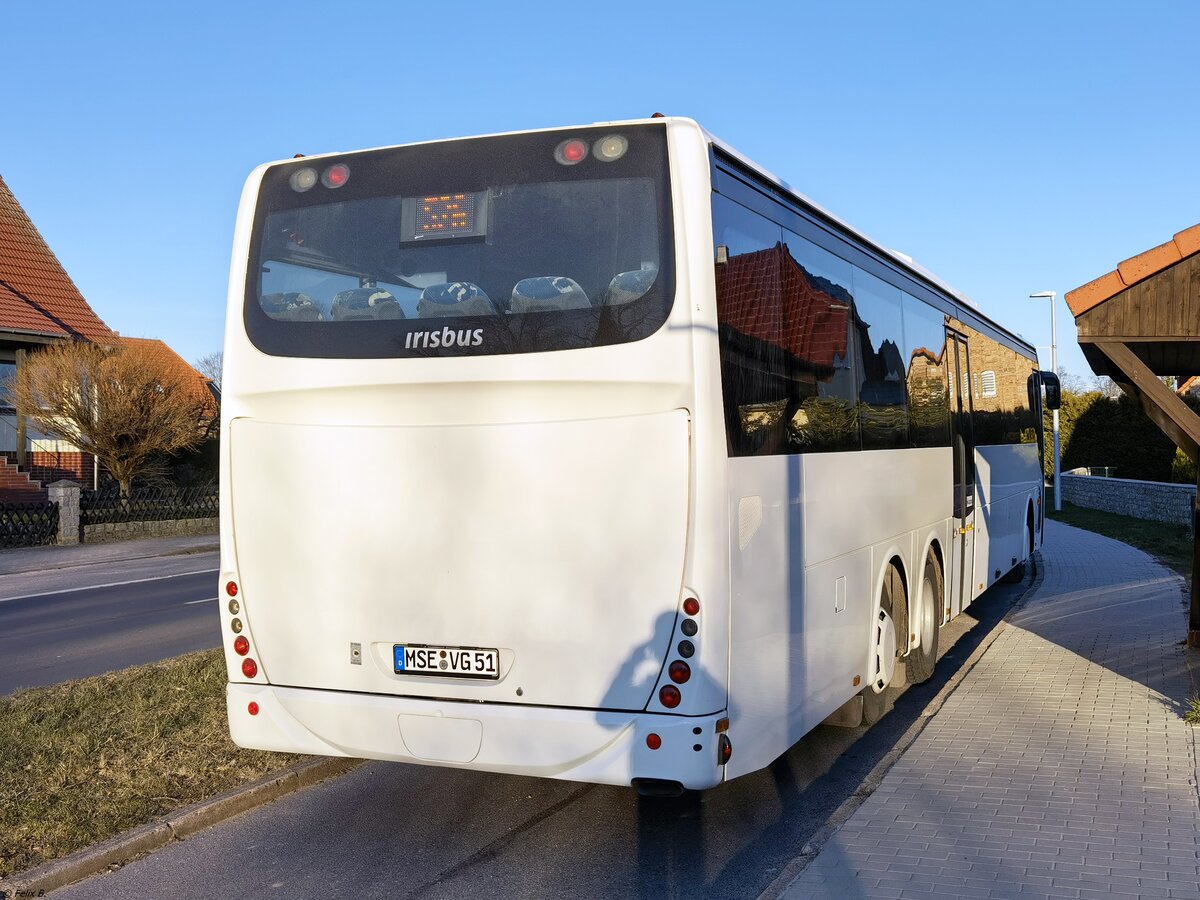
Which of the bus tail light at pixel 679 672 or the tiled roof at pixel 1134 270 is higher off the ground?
the tiled roof at pixel 1134 270

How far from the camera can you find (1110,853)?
17.4 ft

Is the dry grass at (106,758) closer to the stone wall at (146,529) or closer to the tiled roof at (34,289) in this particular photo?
the stone wall at (146,529)

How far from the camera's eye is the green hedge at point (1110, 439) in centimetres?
4025

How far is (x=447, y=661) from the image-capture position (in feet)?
17.9

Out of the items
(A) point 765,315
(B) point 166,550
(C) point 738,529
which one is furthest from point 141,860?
(B) point 166,550

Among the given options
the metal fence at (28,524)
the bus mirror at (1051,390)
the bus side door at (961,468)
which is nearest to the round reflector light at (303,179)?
the bus side door at (961,468)

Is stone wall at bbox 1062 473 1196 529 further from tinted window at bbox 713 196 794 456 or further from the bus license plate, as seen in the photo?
the bus license plate

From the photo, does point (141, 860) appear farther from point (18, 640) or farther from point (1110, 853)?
point (18, 640)

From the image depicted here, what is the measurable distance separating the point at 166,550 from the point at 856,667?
69.0ft

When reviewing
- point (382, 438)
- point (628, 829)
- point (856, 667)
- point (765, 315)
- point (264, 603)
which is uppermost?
point (765, 315)

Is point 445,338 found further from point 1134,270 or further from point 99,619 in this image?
point 99,619

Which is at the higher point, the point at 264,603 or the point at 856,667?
the point at 264,603

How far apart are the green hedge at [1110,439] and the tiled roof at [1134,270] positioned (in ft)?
105

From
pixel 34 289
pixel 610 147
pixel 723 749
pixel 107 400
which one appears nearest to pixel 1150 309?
pixel 610 147
